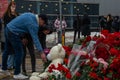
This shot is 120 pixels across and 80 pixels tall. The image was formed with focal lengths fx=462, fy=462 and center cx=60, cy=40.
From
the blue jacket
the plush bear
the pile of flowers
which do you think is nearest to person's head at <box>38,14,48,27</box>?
the blue jacket

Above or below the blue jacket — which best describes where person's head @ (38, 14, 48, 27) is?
above

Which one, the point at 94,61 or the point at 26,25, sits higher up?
the point at 94,61

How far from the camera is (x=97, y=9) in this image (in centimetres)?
3672

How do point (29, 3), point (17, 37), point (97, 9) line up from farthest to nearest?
point (97, 9) → point (29, 3) → point (17, 37)

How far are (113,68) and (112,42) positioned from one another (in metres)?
0.67

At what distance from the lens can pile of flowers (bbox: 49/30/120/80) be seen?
5387mm

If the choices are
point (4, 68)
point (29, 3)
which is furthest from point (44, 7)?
point (4, 68)

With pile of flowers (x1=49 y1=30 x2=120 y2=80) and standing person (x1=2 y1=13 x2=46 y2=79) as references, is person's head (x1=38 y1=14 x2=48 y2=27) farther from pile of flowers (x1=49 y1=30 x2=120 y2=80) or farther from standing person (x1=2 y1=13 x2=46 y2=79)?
pile of flowers (x1=49 y1=30 x2=120 y2=80)

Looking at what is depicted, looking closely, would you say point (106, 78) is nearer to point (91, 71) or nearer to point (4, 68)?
point (91, 71)

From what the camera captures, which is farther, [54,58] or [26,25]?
[26,25]

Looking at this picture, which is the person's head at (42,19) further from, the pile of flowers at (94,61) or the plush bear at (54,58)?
the pile of flowers at (94,61)

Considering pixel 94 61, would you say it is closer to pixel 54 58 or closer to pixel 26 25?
pixel 54 58

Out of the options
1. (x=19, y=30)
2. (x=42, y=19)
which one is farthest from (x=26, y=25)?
(x=42, y=19)

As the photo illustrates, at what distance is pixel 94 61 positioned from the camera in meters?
5.56
